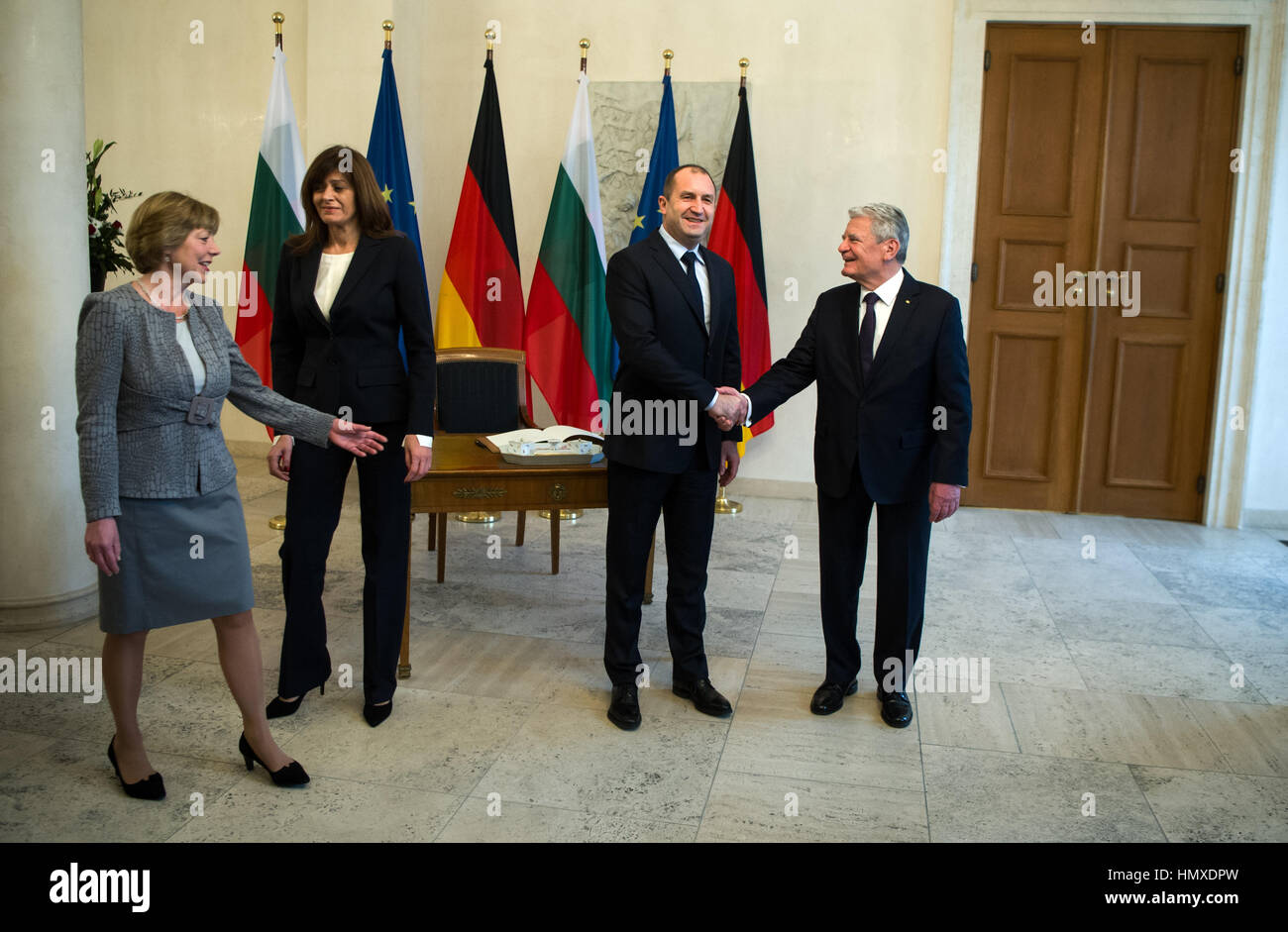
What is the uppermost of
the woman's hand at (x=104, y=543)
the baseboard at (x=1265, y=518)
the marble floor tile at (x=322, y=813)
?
the woman's hand at (x=104, y=543)

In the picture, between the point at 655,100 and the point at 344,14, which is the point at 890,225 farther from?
the point at 344,14

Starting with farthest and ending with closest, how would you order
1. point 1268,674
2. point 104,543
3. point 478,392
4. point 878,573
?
point 478,392
point 1268,674
point 878,573
point 104,543

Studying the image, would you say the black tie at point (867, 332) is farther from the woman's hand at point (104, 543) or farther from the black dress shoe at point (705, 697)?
the woman's hand at point (104, 543)

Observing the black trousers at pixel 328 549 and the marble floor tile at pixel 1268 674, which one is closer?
the black trousers at pixel 328 549

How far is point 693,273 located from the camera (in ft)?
10.9

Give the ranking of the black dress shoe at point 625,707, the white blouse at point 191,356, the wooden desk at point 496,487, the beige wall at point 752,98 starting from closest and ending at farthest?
the white blouse at point 191,356 → the black dress shoe at point 625,707 → the wooden desk at point 496,487 → the beige wall at point 752,98

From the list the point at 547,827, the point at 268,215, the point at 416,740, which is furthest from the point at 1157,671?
the point at 268,215

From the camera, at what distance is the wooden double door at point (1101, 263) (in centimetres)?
612

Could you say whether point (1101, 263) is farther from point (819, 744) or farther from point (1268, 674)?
point (819, 744)

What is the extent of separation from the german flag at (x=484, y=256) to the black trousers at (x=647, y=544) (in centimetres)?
310

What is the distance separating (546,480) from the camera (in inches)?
147

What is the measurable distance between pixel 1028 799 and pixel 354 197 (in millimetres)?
2476

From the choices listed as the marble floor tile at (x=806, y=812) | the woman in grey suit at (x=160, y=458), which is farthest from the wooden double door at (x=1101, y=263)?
the woman in grey suit at (x=160, y=458)

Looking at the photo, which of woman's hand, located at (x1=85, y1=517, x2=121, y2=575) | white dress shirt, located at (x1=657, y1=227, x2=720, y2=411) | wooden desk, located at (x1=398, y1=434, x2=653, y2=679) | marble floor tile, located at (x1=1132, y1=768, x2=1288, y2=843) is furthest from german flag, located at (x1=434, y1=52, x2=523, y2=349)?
marble floor tile, located at (x1=1132, y1=768, x2=1288, y2=843)
